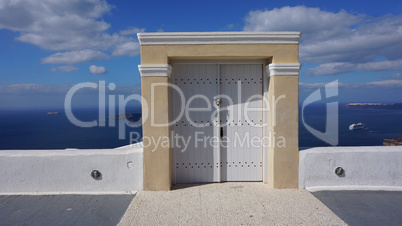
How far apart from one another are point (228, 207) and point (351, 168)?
2474 mm

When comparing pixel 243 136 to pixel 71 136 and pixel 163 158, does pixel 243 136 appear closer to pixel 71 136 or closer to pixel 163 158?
pixel 163 158

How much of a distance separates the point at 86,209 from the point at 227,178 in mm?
2549

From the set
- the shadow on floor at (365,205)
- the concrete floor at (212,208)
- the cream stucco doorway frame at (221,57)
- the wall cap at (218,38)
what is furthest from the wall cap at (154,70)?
the shadow on floor at (365,205)

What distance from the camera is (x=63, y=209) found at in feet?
14.2

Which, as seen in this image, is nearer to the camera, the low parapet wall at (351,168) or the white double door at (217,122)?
the low parapet wall at (351,168)

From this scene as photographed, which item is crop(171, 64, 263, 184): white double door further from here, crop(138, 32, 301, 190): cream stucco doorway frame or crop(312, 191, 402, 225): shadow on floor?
crop(312, 191, 402, 225): shadow on floor

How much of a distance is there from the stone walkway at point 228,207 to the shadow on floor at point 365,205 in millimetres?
185

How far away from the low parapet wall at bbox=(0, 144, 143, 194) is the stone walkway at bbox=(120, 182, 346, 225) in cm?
49

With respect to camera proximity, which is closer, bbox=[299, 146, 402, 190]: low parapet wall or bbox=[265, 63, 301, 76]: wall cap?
bbox=[265, 63, 301, 76]: wall cap

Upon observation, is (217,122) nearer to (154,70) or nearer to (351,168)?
A: (154,70)

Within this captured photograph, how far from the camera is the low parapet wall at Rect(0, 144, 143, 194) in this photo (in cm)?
496

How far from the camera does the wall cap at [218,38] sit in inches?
189

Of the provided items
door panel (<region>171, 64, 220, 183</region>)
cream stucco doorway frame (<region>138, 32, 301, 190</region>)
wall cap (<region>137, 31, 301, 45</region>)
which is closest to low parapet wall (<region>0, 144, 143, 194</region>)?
cream stucco doorway frame (<region>138, 32, 301, 190</region>)

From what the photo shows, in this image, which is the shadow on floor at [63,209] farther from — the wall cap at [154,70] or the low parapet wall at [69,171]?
the wall cap at [154,70]
